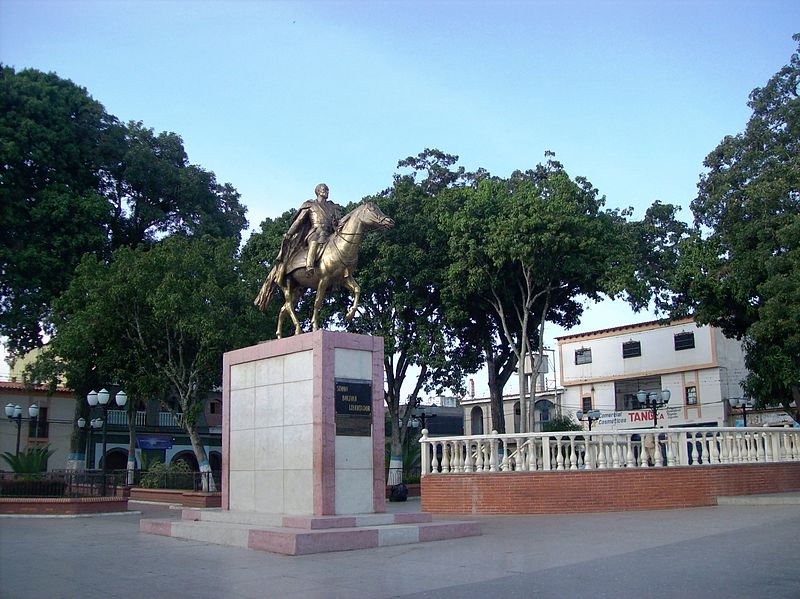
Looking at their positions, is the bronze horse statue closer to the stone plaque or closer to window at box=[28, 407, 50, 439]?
the stone plaque

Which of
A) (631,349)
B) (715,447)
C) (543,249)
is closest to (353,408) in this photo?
A: (715,447)

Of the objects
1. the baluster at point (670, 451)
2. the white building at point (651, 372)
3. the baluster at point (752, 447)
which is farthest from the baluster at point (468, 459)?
the white building at point (651, 372)

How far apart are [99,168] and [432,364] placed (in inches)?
684

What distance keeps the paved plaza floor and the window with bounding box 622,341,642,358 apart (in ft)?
116

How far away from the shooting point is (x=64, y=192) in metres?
32.8

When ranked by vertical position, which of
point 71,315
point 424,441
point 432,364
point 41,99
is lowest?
point 424,441

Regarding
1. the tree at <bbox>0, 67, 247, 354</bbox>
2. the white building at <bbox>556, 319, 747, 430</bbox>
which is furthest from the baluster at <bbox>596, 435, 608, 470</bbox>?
the white building at <bbox>556, 319, 747, 430</bbox>

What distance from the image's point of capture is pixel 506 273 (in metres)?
29.6

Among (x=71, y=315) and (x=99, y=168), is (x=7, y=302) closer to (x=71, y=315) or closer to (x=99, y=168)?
(x=71, y=315)

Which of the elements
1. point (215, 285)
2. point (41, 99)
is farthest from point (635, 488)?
point (41, 99)

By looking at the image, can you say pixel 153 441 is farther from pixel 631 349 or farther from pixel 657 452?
pixel 657 452

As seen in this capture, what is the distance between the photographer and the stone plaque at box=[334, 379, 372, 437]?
1409cm

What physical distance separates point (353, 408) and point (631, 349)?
39.0 meters

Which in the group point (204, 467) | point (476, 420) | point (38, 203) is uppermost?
point (38, 203)
